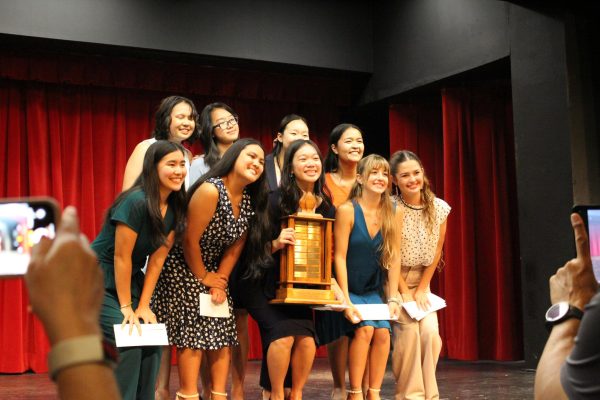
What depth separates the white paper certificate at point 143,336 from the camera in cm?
329

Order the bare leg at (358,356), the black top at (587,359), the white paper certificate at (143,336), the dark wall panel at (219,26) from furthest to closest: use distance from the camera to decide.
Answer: the dark wall panel at (219,26) < the bare leg at (358,356) < the white paper certificate at (143,336) < the black top at (587,359)

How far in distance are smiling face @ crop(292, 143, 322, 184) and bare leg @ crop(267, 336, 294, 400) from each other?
838mm

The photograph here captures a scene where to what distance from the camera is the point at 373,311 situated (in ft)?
13.7

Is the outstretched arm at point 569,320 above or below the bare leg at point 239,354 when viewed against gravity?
above

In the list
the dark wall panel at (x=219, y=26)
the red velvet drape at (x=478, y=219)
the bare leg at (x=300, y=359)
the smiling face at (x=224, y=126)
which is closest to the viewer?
the bare leg at (x=300, y=359)

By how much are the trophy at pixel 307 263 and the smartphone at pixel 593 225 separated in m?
2.00

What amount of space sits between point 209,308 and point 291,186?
834 mm

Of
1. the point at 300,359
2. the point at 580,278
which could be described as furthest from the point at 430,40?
the point at 580,278

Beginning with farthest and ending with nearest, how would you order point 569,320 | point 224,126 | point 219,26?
point 219,26 < point 224,126 < point 569,320

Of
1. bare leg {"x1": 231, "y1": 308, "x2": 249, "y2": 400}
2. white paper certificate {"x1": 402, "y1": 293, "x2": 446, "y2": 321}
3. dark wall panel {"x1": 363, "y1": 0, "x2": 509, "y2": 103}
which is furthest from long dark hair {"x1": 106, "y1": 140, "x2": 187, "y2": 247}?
dark wall panel {"x1": 363, "y1": 0, "x2": 509, "y2": 103}

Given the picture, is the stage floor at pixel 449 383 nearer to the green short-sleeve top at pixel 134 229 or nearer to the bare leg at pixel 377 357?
the bare leg at pixel 377 357

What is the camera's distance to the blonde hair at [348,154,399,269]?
4.33 meters

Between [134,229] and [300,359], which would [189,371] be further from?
[134,229]

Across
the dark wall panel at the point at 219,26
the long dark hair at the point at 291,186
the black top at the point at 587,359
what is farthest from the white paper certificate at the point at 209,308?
the dark wall panel at the point at 219,26
